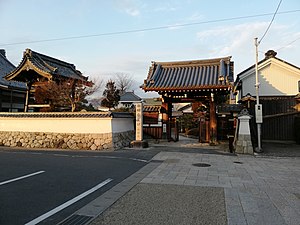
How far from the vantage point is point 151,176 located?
24.3ft

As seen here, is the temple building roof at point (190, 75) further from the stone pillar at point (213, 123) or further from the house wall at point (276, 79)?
the house wall at point (276, 79)

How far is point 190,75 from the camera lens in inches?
645

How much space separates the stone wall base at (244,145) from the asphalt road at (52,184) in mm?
5326

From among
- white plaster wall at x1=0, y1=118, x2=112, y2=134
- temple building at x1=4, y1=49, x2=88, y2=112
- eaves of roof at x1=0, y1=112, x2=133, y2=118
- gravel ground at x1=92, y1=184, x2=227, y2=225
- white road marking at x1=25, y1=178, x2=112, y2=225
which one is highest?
temple building at x1=4, y1=49, x2=88, y2=112

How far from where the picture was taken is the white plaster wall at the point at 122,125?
535 inches

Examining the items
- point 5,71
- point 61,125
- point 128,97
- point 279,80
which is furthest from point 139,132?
point 128,97

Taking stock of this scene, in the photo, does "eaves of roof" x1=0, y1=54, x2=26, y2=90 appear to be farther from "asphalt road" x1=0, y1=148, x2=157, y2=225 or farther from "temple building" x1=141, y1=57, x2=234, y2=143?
"asphalt road" x1=0, y1=148, x2=157, y2=225

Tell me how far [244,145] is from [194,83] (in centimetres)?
507

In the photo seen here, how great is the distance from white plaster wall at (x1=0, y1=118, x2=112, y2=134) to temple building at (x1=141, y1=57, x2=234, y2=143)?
334 centimetres

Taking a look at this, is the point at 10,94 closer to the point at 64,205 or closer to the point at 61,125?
the point at 61,125

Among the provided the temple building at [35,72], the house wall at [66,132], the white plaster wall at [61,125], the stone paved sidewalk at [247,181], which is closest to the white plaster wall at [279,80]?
the stone paved sidewalk at [247,181]

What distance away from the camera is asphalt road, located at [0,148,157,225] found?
14.3ft

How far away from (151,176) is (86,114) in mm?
7412

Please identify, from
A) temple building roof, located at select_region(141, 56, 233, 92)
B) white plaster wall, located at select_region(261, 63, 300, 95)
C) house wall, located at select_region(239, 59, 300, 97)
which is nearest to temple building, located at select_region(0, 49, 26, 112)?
temple building roof, located at select_region(141, 56, 233, 92)
